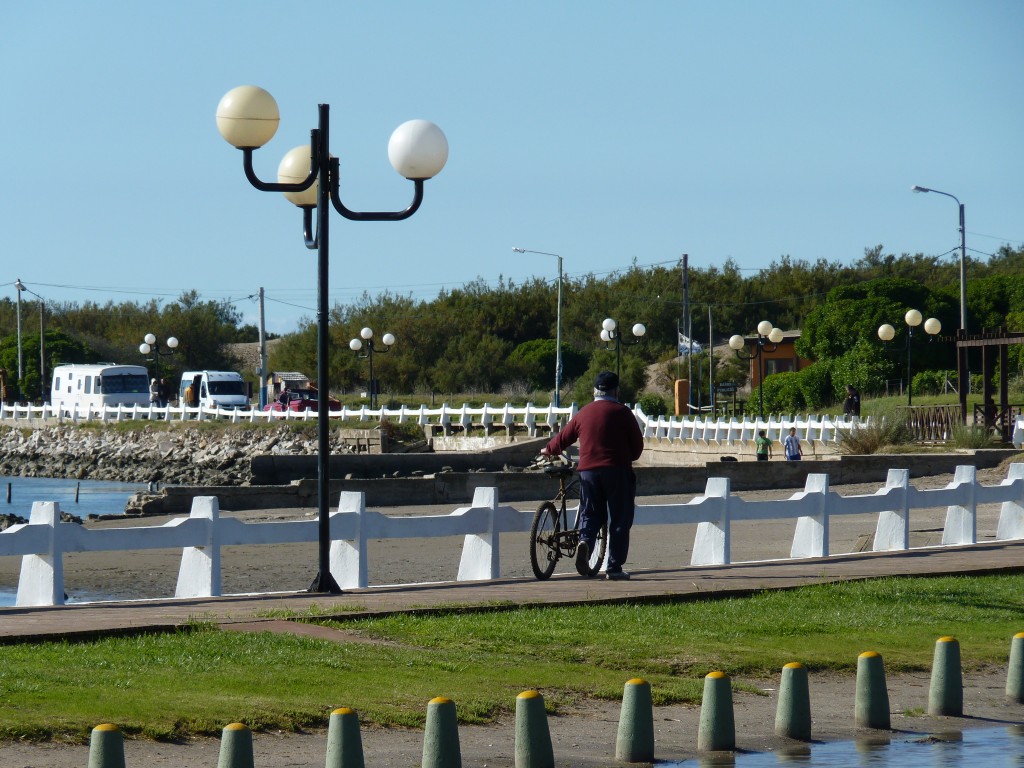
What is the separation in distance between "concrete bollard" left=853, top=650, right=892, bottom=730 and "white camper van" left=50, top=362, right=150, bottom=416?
67189mm

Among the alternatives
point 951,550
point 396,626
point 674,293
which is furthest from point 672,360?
point 396,626

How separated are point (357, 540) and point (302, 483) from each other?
19142 millimetres

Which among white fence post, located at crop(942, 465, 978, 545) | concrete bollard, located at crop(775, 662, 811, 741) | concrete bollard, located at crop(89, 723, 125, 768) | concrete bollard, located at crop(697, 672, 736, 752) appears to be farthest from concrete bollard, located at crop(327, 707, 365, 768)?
white fence post, located at crop(942, 465, 978, 545)

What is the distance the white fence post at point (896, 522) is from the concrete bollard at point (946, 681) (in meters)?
9.27

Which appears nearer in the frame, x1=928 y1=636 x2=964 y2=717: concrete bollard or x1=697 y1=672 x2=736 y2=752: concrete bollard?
x1=697 y1=672 x2=736 y2=752: concrete bollard

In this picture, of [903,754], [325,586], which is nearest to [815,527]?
[325,586]

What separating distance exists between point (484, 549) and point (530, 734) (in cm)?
774

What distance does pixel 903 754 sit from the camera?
7.70m

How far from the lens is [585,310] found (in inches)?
3937

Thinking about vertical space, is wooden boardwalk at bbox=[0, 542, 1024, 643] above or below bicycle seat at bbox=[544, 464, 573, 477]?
below

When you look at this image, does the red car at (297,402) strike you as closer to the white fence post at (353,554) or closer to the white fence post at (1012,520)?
the white fence post at (1012,520)

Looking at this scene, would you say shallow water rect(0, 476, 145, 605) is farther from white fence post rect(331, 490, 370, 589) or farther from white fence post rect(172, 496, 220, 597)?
white fence post rect(172, 496, 220, 597)

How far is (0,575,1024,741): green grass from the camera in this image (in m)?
7.70

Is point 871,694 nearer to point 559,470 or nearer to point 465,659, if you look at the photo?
point 465,659
